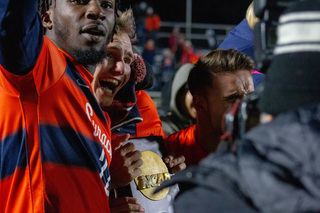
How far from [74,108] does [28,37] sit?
334mm

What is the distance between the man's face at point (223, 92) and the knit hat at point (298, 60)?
55.5 inches

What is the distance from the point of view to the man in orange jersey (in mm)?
2107

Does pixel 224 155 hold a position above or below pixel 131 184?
above

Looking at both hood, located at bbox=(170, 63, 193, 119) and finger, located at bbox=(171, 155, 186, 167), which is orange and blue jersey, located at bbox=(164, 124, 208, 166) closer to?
finger, located at bbox=(171, 155, 186, 167)

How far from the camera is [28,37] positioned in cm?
113

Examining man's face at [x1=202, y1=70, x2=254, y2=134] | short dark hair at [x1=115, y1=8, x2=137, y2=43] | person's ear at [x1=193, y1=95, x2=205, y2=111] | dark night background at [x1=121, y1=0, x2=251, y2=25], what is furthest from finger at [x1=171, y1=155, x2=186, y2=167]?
dark night background at [x1=121, y1=0, x2=251, y2=25]

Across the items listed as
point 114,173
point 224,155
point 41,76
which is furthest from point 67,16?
point 224,155

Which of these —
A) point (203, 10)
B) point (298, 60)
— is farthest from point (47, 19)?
point (203, 10)

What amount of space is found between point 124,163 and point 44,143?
408 mm

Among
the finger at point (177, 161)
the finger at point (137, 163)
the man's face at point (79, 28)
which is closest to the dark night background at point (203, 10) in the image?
the finger at point (177, 161)

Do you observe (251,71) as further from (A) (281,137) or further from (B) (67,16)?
(A) (281,137)

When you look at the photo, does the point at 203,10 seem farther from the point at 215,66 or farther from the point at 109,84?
the point at 109,84

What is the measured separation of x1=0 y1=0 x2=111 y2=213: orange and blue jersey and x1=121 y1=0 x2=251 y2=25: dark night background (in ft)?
44.5

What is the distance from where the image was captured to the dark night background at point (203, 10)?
575 inches
